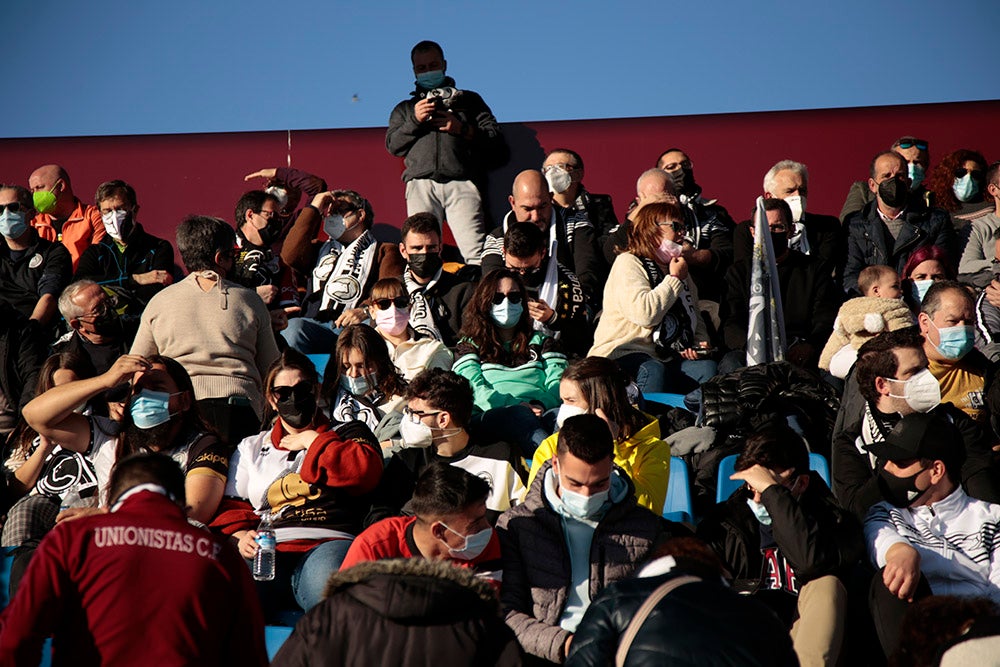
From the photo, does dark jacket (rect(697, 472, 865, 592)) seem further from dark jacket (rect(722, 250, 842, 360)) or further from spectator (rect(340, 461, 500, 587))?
dark jacket (rect(722, 250, 842, 360))

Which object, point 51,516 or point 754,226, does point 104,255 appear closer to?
point 51,516

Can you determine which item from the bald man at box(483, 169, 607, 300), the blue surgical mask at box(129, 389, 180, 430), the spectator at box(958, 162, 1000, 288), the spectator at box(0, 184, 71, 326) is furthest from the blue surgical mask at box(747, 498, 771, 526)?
the spectator at box(0, 184, 71, 326)

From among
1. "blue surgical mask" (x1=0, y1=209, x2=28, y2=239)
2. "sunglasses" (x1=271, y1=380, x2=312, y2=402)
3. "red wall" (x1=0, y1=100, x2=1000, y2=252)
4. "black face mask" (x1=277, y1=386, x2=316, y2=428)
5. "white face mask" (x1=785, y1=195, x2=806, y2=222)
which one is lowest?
"black face mask" (x1=277, y1=386, x2=316, y2=428)

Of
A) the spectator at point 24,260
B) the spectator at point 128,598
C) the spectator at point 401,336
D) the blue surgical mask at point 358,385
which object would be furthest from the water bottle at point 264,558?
the spectator at point 24,260

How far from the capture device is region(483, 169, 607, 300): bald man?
8.95m

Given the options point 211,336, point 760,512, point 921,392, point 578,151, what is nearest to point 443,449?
point 760,512

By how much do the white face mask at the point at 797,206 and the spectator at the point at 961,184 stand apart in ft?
4.88

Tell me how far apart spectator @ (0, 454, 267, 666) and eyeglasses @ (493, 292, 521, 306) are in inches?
155

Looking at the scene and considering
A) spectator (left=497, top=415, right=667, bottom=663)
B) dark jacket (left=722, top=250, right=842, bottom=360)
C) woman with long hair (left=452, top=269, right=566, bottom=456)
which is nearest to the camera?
spectator (left=497, top=415, right=667, bottom=663)

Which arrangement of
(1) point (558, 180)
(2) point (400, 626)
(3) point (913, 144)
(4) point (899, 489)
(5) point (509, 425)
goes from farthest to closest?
(3) point (913, 144) → (1) point (558, 180) → (5) point (509, 425) → (4) point (899, 489) → (2) point (400, 626)

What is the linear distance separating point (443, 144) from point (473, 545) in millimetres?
5645

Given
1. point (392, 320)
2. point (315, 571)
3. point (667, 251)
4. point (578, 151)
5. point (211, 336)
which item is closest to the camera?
point (315, 571)

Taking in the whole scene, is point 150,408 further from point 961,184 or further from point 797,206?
point 961,184

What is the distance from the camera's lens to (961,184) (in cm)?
1020
